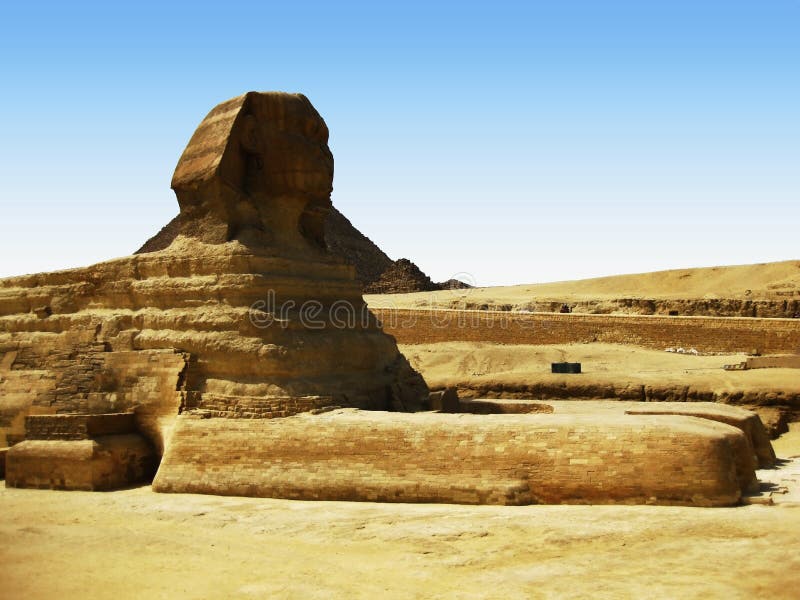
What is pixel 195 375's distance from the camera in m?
10.0

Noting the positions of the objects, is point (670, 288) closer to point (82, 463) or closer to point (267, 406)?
point (267, 406)

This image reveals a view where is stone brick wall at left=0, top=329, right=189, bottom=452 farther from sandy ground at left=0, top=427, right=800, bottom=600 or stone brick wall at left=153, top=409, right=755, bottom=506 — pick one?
sandy ground at left=0, top=427, right=800, bottom=600

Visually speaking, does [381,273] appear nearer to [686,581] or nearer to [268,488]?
[268,488]

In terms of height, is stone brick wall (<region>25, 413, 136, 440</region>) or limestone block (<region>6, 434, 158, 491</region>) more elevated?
stone brick wall (<region>25, 413, 136, 440</region>)

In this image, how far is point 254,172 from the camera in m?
11.1

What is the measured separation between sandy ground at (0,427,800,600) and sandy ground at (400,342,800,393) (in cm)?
698

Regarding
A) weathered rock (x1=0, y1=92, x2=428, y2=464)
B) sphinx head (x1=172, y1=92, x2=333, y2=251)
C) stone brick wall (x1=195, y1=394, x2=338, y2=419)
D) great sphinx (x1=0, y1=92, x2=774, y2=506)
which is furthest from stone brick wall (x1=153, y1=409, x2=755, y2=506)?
sphinx head (x1=172, y1=92, x2=333, y2=251)

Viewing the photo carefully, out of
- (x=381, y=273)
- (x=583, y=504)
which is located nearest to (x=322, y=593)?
(x=583, y=504)

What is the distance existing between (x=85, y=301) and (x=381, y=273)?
1538 inches

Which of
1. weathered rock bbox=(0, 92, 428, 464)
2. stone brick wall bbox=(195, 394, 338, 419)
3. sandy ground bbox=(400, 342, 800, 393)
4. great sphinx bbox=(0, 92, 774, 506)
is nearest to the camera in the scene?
great sphinx bbox=(0, 92, 774, 506)

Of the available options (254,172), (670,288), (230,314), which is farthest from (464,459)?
(670,288)

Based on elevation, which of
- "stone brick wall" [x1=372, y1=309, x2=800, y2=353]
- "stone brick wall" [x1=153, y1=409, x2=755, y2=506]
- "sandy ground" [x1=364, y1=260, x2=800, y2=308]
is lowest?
"stone brick wall" [x1=153, y1=409, x2=755, y2=506]

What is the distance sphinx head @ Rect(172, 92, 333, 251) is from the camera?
10680mm

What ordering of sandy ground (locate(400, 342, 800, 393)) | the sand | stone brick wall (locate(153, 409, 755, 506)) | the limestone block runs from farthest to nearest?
sandy ground (locate(400, 342, 800, 393))
the limestone block
stone brick wall (locate(153, 409, 755, 506))
the sand
